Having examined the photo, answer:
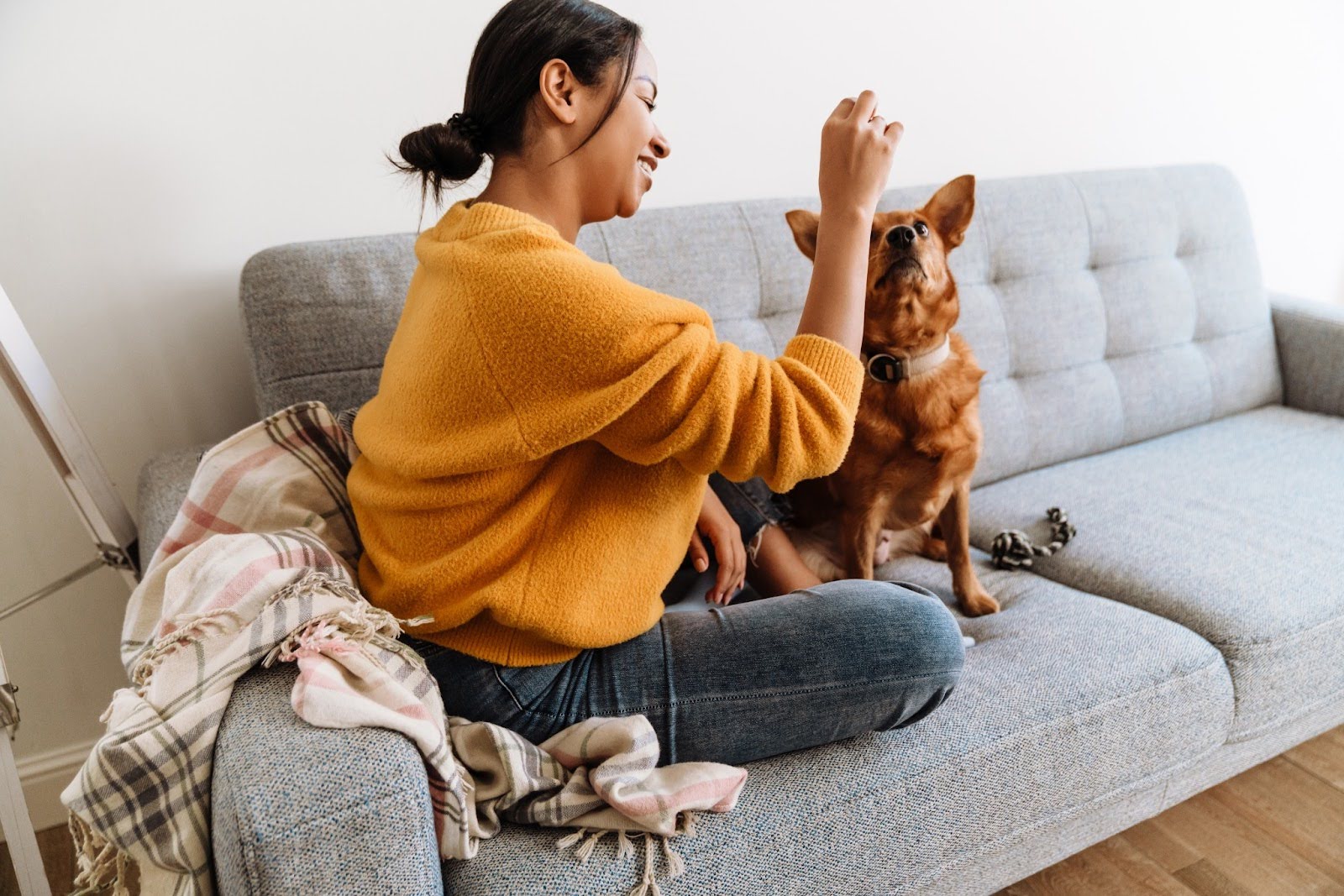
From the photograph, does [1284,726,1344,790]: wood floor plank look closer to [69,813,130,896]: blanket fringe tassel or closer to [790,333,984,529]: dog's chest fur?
[790,333,984,529]: dog's chest fur

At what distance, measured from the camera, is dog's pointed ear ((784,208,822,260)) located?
1.43 metres

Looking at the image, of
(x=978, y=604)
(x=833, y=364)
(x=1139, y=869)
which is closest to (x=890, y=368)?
(x=978, y=604)

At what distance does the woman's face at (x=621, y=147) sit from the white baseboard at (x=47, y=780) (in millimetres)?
1353

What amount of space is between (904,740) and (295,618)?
658mm

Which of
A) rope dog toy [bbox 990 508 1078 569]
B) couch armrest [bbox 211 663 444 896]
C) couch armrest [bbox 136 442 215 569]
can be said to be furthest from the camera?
rope dog toy [bbox 990 508 1078 569]

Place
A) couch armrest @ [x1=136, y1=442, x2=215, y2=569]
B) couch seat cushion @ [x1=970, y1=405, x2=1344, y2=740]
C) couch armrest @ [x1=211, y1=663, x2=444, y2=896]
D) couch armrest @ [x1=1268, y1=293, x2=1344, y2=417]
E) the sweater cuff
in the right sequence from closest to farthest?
couch armrest @ [x1=211, y1=663, x2=444, y2=896], the sweater cuff, couch armrest @ [x1=136, y1=442, x2=215, y2=569], couch seat cushion @ [x1=970, y1=405, x2=1344, y2=740], couch armrest @ [x1=1268, y1=293, x2=1344, y2=417]

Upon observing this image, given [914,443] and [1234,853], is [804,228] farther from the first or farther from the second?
[1234,853]

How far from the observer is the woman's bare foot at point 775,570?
1403 millimetres

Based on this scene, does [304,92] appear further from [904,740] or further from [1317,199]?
[1317,199]

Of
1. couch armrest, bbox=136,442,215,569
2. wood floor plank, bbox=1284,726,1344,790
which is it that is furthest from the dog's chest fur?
couch armrest, bbox=136,442,215,569

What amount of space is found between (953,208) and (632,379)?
82 centimetres

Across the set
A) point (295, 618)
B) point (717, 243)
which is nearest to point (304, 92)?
point (717, 243)

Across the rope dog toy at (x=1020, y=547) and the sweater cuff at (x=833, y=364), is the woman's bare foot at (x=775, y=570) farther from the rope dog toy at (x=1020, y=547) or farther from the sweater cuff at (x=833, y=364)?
the sweater cuff at (x=833, y=364)

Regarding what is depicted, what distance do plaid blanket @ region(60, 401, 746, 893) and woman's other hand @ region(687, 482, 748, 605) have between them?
12.5 inches
